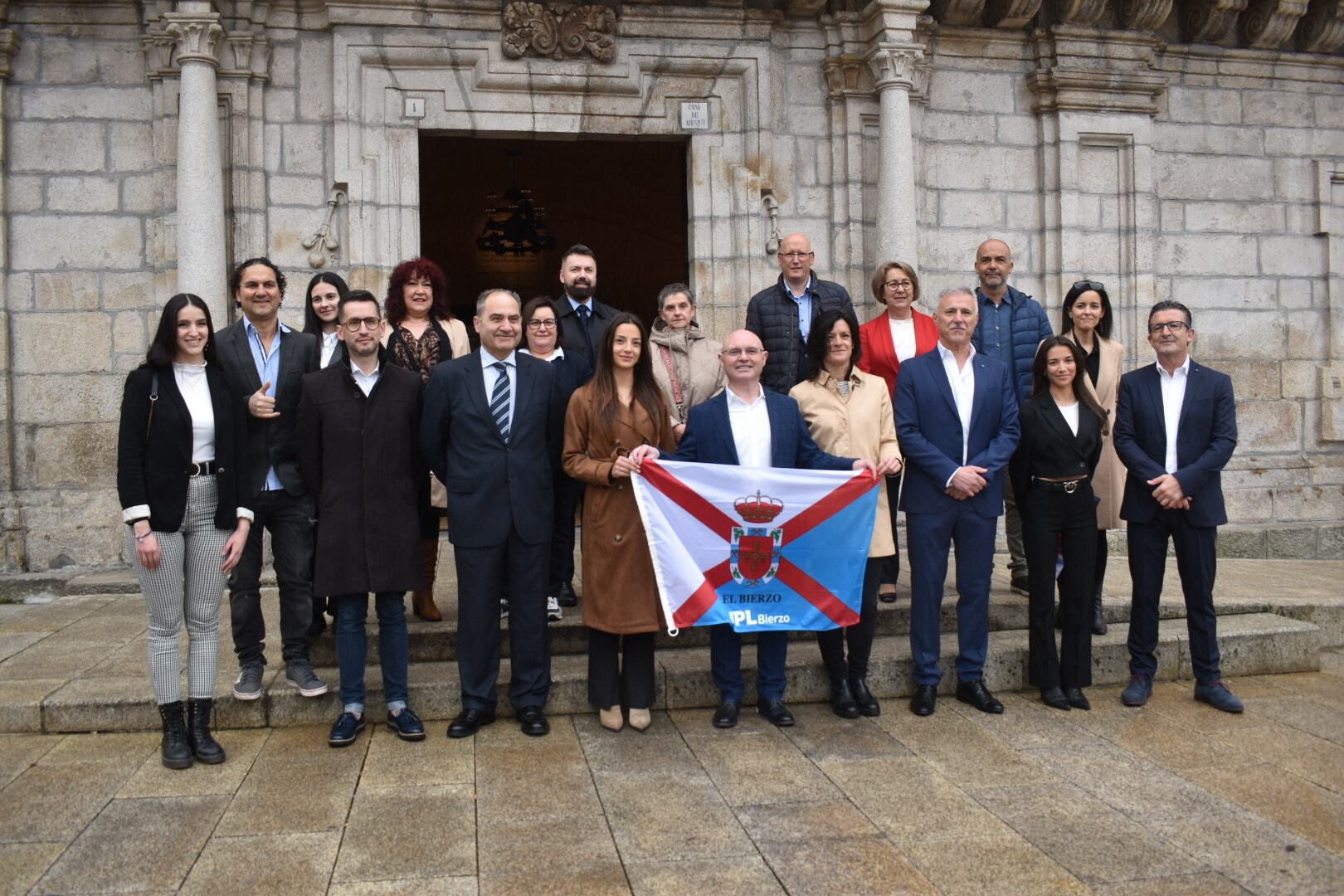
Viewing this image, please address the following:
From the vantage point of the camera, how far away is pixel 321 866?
3.37 meters

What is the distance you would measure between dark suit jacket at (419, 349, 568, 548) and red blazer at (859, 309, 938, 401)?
6.58 ft

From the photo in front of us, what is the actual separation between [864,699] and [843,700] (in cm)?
12

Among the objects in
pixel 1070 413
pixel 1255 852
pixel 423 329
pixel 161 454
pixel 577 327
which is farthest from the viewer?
pixel 577 327

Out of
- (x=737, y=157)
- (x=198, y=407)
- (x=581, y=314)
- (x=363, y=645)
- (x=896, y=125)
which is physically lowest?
(x=363, y=645)

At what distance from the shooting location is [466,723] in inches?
182

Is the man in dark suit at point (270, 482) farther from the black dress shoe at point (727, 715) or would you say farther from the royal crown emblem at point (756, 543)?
the royal crown emblem at point (756, 543)

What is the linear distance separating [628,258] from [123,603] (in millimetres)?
9294

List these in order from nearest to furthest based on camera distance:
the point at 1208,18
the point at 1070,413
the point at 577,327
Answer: the point at 1070,413 → the point at 577,327 → the point at 1208,18

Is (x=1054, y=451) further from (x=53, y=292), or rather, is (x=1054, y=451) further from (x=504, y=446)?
(x=53, y=292)

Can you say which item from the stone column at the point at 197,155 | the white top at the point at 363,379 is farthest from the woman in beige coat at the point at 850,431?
the stone column at the point at 197,155

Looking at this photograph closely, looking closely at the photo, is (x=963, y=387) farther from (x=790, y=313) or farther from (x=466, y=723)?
(x=466, y=723)

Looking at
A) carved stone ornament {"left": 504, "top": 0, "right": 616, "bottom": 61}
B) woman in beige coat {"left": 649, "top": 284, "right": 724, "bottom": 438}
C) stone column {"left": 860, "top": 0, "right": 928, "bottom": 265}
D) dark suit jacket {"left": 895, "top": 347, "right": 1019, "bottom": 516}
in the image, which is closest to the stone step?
dark suit jacket {"left": 895, "top": 347, "right": 1019, "bottom": 516}

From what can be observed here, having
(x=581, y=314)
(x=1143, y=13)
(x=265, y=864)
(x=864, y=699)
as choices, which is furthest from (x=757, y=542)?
(x=1143, y=13)

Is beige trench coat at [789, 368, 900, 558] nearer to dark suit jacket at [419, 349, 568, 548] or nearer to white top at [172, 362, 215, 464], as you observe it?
dark suit jacket at [419, 349, 568, 548]
